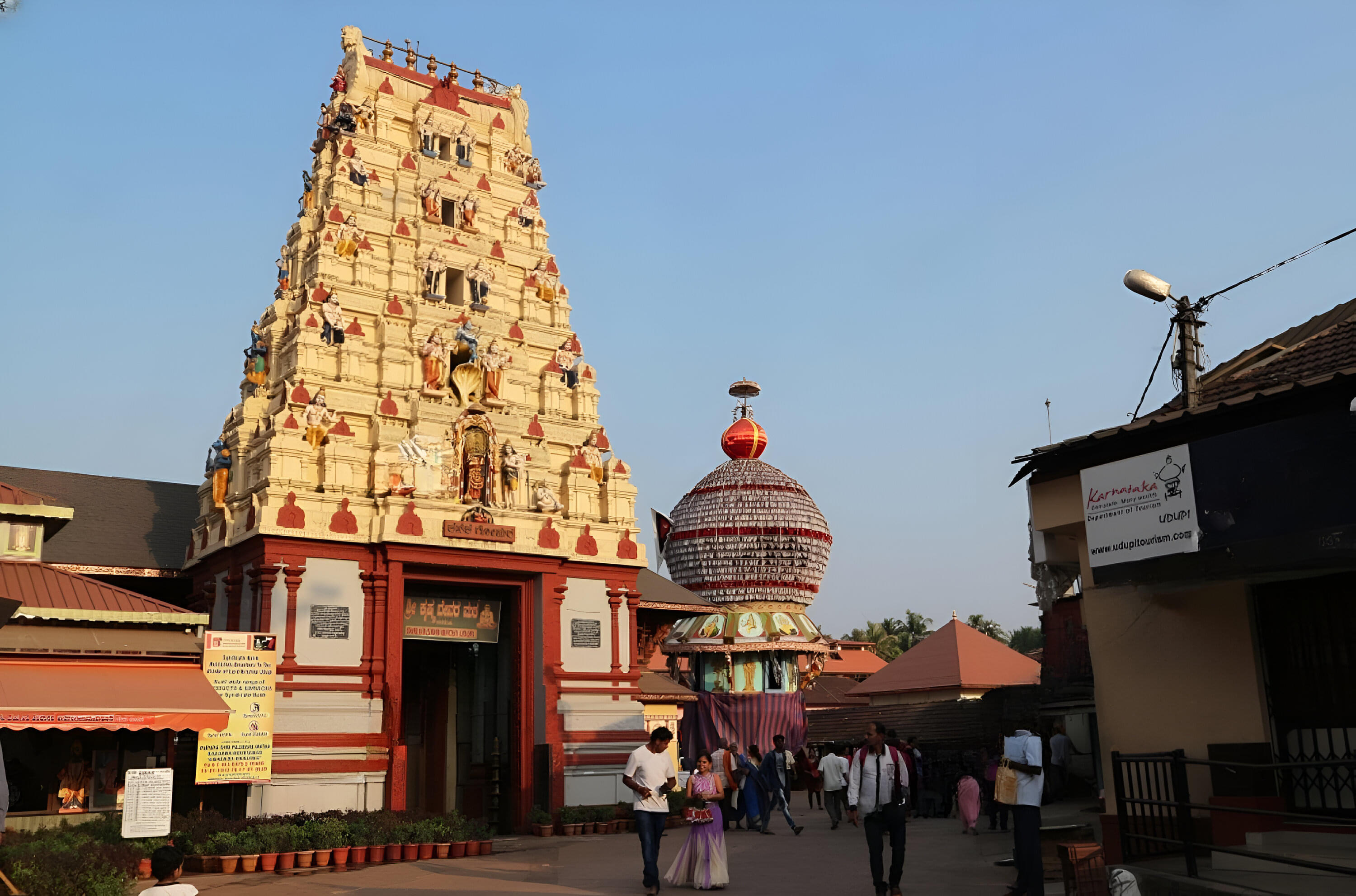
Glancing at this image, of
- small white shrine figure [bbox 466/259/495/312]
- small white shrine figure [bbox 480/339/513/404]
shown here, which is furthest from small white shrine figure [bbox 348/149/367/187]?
small white shrine figure [bbox 480/339/513/404]

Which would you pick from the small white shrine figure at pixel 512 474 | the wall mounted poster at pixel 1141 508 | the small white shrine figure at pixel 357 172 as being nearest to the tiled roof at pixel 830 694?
the small white shrine figure at pixel 512 474

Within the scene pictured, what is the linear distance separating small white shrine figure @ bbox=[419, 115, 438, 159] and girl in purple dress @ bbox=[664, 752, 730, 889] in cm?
1833

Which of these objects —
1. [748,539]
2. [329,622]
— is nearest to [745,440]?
[748,539]

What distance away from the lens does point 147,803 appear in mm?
15156

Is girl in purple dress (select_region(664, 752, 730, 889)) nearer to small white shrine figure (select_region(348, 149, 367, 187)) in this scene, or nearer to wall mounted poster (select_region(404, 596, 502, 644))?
wall mounted poster (select_region(404, 596, 502, 644))

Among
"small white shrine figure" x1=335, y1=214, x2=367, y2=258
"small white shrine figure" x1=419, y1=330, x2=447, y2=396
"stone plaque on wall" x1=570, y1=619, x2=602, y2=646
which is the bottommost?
"stone plaque on wall" x1=570, y1=619, x2=602, y2=646

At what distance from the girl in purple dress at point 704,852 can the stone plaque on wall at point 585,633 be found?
38.5 feet

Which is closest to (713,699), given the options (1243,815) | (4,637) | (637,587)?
(637,587)

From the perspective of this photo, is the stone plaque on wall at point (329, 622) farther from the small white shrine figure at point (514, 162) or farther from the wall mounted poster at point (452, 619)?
the small white shrine figure at point (514, 162)

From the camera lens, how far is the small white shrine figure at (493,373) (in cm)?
2581

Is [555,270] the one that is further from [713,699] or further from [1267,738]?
[1267,738]

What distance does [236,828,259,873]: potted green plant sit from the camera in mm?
17156

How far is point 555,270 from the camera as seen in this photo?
28250 mm

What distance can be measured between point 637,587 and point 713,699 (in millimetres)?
8118
